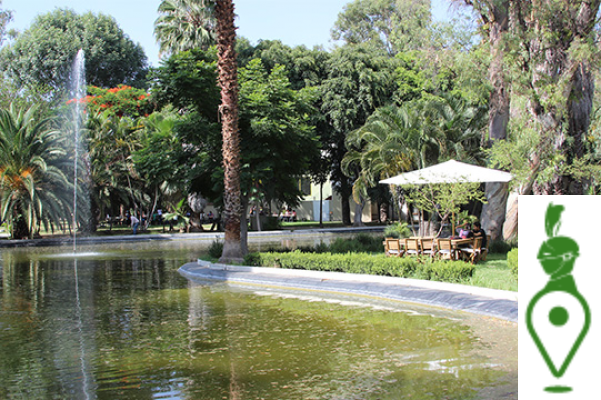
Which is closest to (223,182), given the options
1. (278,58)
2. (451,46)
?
(451,46)

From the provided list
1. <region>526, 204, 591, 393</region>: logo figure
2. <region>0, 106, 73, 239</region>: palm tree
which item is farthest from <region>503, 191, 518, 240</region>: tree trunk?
<region>0, 106, 73, 239</region>: palm tree

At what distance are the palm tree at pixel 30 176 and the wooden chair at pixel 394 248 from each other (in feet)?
71.4

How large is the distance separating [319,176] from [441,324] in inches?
1323

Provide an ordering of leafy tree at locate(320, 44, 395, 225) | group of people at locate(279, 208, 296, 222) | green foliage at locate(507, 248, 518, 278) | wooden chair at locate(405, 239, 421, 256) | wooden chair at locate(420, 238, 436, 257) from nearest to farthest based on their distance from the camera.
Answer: green foliage at locate(507, 248, 518, 278) < wooden chair at locate(420, 238, 436, 257) < wooden chair at locate(405, 239, 421, 256) < leafy tree at locate(320, 44, 395, 225) < group of people at locate(279, 208, 296, 222)

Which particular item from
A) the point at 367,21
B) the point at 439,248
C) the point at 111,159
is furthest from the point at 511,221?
the point at 367,21

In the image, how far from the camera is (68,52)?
59.3 meters

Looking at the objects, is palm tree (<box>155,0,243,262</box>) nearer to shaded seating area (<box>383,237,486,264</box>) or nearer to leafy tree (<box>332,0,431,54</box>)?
shaded seating area (<box>383,237,486,264</box>)

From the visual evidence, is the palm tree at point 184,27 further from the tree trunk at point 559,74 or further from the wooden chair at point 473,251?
the wooden chair at point 473,251

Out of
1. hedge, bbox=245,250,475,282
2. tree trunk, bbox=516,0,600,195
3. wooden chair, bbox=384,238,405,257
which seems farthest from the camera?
wooden chair, bbox=384,238,405,257

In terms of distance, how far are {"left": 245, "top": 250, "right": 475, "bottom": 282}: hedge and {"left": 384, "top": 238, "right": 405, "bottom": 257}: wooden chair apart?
1.16m

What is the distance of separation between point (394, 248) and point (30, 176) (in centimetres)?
2295

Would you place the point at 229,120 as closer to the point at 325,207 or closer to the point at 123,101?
the point at 123,101

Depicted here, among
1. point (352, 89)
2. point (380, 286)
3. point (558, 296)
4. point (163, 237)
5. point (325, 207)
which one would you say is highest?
point (352, 89)

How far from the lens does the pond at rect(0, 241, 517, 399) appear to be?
704 cm
